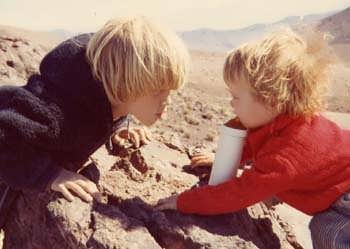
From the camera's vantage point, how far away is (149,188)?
105 inches

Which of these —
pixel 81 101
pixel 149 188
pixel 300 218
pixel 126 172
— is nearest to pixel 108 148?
pixel 126 172

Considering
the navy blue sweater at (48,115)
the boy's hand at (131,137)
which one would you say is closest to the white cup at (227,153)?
the navy blue sweater at (48,115)

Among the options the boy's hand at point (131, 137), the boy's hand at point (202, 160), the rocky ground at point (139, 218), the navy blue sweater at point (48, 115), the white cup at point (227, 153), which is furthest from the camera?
the boy's hand at point (131, 137)

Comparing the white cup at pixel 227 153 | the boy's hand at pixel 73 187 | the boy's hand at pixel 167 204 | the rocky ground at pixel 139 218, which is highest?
the white cup at pixel 227 153

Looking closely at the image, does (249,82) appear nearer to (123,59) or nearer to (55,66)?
(123,59)

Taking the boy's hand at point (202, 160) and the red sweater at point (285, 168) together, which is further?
the boy's hand at point (202, 160)

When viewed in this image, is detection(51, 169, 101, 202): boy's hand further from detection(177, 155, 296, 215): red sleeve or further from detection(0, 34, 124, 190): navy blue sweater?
detection(177, 155, 296, 215): red sleeve

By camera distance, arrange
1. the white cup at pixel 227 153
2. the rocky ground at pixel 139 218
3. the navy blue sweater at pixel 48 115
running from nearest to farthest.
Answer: the rocky ground at pixel 139 218 < the navy blue sweater at pixel 48 115 < the white cup at pixel 227 153

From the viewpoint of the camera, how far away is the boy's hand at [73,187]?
7.73 feet

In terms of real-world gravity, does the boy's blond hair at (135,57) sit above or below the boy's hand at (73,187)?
above

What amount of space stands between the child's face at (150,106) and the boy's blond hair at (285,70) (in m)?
0.29

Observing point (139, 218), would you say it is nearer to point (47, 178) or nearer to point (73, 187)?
point (73, 187)

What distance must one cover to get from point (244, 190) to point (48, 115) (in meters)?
0.86

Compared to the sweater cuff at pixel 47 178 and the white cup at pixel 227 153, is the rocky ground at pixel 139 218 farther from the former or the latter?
the white cup at pixel 227 153
